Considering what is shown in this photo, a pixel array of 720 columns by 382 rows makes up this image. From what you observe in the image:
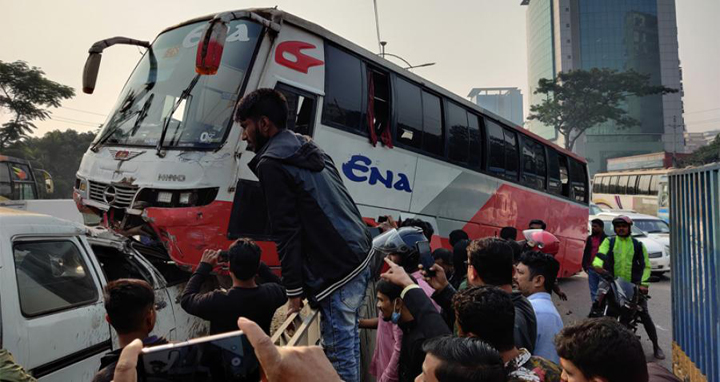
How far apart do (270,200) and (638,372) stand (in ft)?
5.77

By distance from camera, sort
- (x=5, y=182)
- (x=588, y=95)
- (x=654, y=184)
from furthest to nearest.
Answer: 1. (x=588, y=95)
2. (x=654, y=184)
3. (x=5, y=182)

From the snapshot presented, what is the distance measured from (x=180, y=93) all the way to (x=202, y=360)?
4.45 metres

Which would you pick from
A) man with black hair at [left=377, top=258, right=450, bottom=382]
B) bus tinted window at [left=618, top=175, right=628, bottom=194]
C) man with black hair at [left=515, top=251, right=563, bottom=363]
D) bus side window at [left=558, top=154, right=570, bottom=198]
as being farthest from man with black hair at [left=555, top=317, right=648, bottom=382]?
bus tinted window at [left=618, top=175, right=628, bottom=194]

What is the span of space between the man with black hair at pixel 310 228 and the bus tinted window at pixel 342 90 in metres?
2.66

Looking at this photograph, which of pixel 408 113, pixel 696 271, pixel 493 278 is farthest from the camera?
pixel 408 113

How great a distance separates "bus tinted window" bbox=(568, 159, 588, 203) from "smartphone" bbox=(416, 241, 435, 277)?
31.3 ft

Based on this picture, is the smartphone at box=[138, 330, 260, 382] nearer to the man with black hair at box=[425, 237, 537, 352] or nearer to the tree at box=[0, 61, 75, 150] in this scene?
the man with black hair at box=[425, 237, 537, 352]

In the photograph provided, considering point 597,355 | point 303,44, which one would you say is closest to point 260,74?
point 303,44

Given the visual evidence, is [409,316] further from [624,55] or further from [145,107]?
[624,55]

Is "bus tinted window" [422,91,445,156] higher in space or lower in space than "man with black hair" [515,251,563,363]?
higher

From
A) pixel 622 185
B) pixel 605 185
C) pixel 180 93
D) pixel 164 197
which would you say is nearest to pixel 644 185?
pixel 622 185

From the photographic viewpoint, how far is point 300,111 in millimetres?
5004

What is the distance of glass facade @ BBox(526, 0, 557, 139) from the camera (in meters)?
79.5

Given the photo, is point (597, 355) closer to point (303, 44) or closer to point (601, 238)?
point (303, 44)
